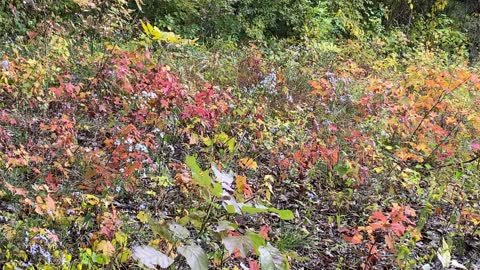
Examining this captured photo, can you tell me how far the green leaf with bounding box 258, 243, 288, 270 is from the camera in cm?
159

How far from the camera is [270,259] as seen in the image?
5.30ft

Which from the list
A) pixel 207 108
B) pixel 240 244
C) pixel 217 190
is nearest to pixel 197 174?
pixel 217 190

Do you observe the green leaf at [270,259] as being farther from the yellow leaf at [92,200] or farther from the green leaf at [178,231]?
the yellow leaf at [92,200]

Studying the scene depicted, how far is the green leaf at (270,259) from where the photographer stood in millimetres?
1591

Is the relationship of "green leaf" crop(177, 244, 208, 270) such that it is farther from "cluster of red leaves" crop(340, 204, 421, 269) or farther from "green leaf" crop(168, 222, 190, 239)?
"cluster of red leaves" crop(340, 204, 421, 269)

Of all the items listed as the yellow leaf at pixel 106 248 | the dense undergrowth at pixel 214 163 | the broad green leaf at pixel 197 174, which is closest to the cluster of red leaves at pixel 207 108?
the dense undergrowth at pixel 214 163

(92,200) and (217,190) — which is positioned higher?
(217,190)

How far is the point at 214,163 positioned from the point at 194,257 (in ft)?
5.18

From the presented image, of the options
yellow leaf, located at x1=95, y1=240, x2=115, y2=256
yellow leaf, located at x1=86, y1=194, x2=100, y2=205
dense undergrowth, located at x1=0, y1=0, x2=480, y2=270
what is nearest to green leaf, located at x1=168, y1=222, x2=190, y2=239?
dense undergrowth, located at x1=0, y1=0, x2=480, y2=270

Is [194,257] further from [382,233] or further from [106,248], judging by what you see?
[382,233]

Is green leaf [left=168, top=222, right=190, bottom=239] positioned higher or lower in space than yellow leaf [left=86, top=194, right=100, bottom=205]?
higher

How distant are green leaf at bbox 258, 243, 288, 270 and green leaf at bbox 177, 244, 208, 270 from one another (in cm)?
19

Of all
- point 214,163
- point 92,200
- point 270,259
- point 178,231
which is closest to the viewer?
point 270,259

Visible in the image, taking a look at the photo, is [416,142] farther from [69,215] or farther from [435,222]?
[69,215]
